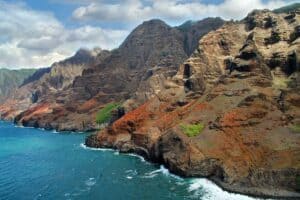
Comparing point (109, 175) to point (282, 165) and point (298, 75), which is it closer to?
point (282, 165)

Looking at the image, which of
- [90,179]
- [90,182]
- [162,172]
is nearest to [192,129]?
[162,172]

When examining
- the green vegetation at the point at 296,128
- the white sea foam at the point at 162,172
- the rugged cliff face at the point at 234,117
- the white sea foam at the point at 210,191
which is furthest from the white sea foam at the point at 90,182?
the green vegetation at the point at 296,128

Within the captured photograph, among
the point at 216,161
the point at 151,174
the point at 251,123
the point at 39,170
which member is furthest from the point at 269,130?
the point at 39,170

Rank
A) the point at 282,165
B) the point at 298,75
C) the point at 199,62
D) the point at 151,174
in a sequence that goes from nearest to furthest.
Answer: the point at 282,165 → the point at 151,174 → the point at 298,75 → the point at 199,62

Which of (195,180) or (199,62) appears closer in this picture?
(195,180)

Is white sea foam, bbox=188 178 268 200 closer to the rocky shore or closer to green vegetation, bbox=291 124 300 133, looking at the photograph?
the rocky shore

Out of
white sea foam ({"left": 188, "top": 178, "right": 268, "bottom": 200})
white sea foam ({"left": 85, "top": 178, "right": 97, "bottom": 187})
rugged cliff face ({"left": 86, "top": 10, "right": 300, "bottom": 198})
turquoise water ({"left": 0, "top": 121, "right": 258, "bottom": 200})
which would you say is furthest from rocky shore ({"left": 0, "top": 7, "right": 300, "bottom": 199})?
white sea foam ({"left": 85, "top": 178, "right": 97, "bottom": 187})

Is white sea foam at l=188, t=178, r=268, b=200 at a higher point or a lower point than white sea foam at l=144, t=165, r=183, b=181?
higher

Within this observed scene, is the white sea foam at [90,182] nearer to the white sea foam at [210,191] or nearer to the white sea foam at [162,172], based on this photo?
the white sea foam at [162,172]

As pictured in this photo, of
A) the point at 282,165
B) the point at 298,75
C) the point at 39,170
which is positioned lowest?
the point at 39,170
